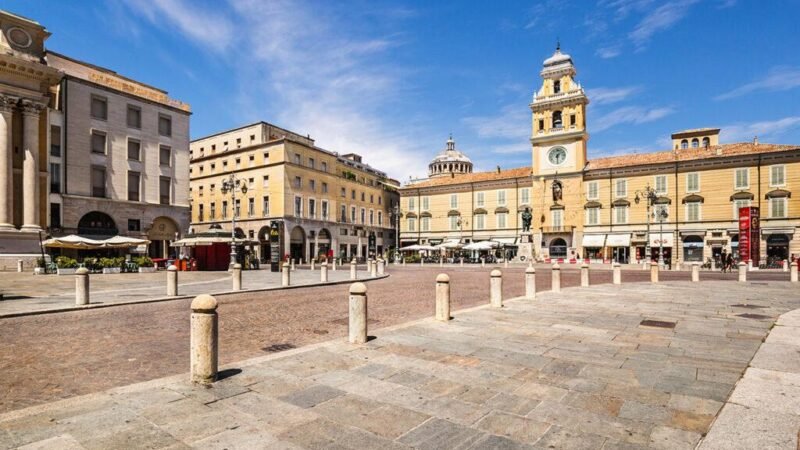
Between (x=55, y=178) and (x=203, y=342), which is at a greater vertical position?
(x=55, y=178)

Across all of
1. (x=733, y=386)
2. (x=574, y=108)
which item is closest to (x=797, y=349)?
(x=733, y=386)

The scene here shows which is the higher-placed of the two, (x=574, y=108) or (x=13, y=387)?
(x=574, y=108)

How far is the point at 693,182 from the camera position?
45906mm

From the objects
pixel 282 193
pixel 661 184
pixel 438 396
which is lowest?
pixel 438 396

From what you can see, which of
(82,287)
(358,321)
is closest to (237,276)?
(82,287)

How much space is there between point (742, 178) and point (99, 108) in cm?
5946

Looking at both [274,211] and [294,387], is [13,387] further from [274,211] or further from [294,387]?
[274,211]

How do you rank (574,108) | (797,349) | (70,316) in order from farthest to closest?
(574,108)
(70,316)
(797,349)

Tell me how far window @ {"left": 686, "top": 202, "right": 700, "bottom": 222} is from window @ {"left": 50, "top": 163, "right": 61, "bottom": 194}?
57.5 metres

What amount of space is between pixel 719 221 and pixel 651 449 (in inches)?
2036

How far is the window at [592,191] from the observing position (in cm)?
5105

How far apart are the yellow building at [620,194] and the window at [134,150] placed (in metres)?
38.4

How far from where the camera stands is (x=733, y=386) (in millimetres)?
4570

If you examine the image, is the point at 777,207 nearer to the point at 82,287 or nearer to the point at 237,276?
the point at 237,276
